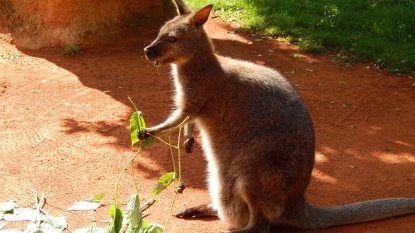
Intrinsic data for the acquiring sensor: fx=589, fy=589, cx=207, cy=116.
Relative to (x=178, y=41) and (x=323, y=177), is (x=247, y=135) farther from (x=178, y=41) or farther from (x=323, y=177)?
(x=323, y=177)

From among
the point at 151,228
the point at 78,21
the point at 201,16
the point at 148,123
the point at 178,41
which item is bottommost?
the point at 148,123

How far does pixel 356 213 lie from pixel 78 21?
19.6 ft

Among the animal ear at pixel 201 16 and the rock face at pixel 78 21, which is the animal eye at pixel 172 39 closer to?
the animal ear at pixel 201 16

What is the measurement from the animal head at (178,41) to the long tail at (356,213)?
5.19 ft

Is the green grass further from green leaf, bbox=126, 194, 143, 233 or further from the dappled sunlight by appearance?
green leaf, bbox=126, 194, 143, 233

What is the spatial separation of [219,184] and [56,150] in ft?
7.25

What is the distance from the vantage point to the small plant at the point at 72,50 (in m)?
8.93

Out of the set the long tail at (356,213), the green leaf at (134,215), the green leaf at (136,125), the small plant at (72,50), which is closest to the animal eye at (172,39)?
the green leaf at (136,125)

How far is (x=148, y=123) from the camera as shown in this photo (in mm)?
6762

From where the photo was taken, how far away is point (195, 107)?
4.68 metres

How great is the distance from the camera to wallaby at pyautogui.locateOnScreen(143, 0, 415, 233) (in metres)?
4.41

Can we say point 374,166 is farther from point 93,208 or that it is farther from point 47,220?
point 47,220

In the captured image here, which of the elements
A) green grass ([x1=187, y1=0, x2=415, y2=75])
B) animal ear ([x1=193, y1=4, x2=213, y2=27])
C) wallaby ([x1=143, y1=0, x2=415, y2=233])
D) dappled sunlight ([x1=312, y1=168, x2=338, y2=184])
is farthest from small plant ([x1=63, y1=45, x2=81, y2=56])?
dappled sunlight ([x1=312, y1=168, x2=338, y2=184])

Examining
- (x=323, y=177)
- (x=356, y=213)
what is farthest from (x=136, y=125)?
(x=323, y=177)
